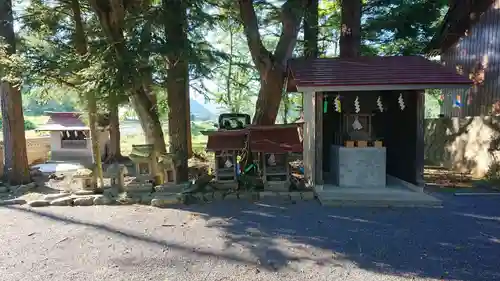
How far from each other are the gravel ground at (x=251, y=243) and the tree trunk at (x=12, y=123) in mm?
2924

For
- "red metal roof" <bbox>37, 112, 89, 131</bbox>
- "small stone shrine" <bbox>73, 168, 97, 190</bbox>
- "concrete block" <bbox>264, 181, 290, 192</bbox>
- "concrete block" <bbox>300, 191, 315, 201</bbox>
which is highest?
"red metal roof" <bbox>37, 112, 89, 131</bbox>

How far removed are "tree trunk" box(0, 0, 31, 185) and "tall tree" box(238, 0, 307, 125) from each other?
18.4 ft

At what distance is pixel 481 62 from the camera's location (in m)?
9.76

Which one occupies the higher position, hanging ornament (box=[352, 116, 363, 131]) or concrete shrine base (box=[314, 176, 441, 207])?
hanging ornament (box=[352, 116, 363, 131])

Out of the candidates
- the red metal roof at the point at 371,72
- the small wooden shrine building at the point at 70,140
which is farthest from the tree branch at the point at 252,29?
the small wooden shrine building at the point at 70,140

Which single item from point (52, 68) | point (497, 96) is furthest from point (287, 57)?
point (497, 96)

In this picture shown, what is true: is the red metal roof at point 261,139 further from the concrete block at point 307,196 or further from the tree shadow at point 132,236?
the tree shadow at point 132,236

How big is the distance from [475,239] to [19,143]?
31.7 ft

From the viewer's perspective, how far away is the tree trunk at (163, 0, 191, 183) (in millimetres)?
6170

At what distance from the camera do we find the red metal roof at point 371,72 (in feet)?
18.9

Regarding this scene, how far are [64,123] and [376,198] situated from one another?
14.4m

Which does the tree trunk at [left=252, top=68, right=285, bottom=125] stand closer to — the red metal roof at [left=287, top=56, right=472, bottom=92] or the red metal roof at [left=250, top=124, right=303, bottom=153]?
the red metal roof at [left=287, top=56, right=472, bottom=92]

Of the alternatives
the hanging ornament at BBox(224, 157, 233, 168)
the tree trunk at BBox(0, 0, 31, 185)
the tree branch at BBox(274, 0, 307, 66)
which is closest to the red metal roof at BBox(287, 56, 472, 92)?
the tree branch at BBox(274, 0, 307, 66)

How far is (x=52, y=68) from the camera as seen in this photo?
21.7 feet
